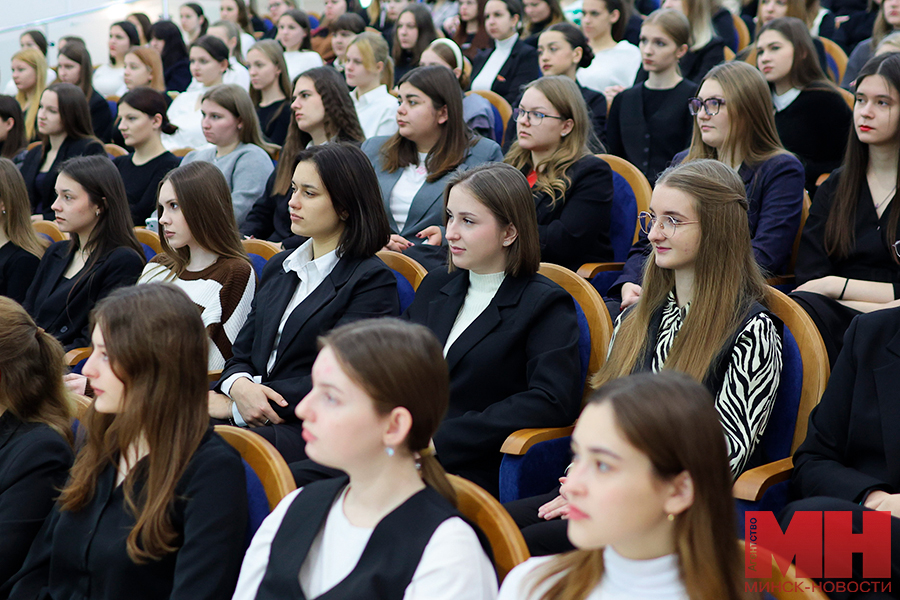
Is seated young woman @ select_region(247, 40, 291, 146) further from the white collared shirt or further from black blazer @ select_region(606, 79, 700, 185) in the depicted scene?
the white collared shirt

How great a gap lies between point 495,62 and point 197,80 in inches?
85.8

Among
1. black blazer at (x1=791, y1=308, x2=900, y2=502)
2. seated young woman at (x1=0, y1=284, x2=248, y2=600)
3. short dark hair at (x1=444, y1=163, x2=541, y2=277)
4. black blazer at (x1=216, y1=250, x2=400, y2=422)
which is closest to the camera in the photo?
seated young woman at (x1=0, y1=284, x2=248, y2=600)

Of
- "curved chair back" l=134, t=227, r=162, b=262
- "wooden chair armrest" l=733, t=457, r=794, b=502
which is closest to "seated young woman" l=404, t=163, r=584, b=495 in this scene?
"wooden chair armrest" l=733, t=457, r=794, b=502

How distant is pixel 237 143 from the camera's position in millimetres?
4645

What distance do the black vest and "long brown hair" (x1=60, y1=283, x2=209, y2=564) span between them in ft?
0.92

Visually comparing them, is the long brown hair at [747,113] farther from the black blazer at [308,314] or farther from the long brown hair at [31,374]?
the long brown hair at [31,374]

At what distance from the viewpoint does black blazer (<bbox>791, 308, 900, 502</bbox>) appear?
181cm

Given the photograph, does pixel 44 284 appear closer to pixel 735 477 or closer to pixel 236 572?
pixel 236 572

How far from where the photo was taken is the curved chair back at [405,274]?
2865 mm

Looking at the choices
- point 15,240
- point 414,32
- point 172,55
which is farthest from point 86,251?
point 172,55

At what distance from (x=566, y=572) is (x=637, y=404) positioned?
1.01 ft

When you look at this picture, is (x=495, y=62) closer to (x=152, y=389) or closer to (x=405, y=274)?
(x=405, y=274)

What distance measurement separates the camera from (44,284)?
141 inches

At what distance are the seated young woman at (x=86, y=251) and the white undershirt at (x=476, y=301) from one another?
146 centimetres
